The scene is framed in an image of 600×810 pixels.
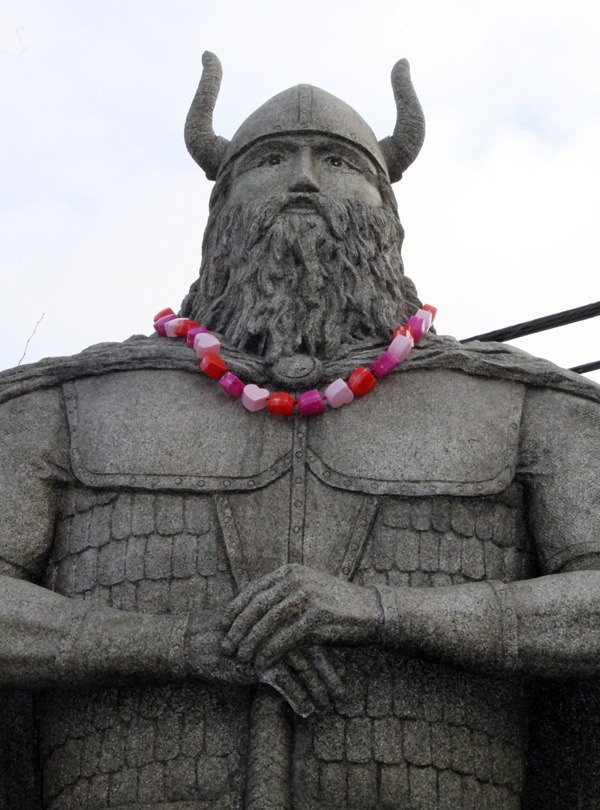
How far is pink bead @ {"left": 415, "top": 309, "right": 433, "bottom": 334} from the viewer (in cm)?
529

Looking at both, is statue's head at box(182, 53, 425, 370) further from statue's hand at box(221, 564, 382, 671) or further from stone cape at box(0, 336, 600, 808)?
statue's hand at box(221, 564, 382, 671)

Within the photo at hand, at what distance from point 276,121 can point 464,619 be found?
8.14ft

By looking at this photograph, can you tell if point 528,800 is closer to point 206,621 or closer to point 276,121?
point 206,621

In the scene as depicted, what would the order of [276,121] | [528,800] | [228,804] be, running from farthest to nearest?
1. [276,121]
2. [528,800]
3. [228,804]

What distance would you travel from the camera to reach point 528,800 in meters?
4.72

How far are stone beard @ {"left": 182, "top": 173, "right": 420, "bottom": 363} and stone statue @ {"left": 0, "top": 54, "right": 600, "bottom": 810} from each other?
1cm

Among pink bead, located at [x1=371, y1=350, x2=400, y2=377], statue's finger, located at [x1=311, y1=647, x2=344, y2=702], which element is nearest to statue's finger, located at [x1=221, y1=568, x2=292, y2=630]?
statue's finger, located at [x1=311, y1=647, x2=344, y2=702]

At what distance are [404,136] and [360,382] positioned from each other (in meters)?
1.56

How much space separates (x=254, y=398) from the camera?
4863 millimetres

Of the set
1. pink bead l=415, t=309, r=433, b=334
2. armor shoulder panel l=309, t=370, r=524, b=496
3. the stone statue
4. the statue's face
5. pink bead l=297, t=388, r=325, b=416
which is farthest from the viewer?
the statue's face

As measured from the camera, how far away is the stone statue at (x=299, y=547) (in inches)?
166

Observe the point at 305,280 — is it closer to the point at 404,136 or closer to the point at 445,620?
the point at 404,136

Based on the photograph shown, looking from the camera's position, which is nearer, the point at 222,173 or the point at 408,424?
the point at 408,424

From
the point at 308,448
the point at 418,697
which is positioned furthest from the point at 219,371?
the point at 418,697
